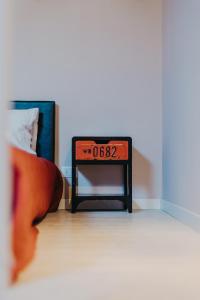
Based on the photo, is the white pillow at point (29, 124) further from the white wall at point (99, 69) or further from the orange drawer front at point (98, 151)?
the orange drawer front at point (98, 151)

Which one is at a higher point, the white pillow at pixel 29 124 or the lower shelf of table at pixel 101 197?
the white pillow at pixel 29 124

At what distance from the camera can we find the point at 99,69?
356 cm

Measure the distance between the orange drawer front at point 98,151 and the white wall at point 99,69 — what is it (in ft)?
1.14

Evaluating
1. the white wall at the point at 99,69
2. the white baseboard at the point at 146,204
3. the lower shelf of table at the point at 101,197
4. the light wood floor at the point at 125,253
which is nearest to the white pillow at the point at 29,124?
the white wall at the point at 99,69

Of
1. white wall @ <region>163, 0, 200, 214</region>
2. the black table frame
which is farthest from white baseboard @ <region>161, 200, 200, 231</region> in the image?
the black table frame

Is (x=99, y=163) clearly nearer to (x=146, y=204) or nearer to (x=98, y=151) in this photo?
(x=98, y=151)

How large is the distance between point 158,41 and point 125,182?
4.34ft

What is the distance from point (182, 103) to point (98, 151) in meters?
0.81

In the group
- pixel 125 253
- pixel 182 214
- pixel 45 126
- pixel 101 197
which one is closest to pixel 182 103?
pixel 182 214

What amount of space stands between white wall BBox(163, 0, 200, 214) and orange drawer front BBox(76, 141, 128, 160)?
419 mm

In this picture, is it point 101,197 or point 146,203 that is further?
point 146,203

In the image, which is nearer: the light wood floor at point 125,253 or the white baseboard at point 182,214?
the light wood floor at point 125,253

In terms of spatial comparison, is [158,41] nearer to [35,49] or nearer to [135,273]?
[35,49]

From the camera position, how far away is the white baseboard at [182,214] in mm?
2352
